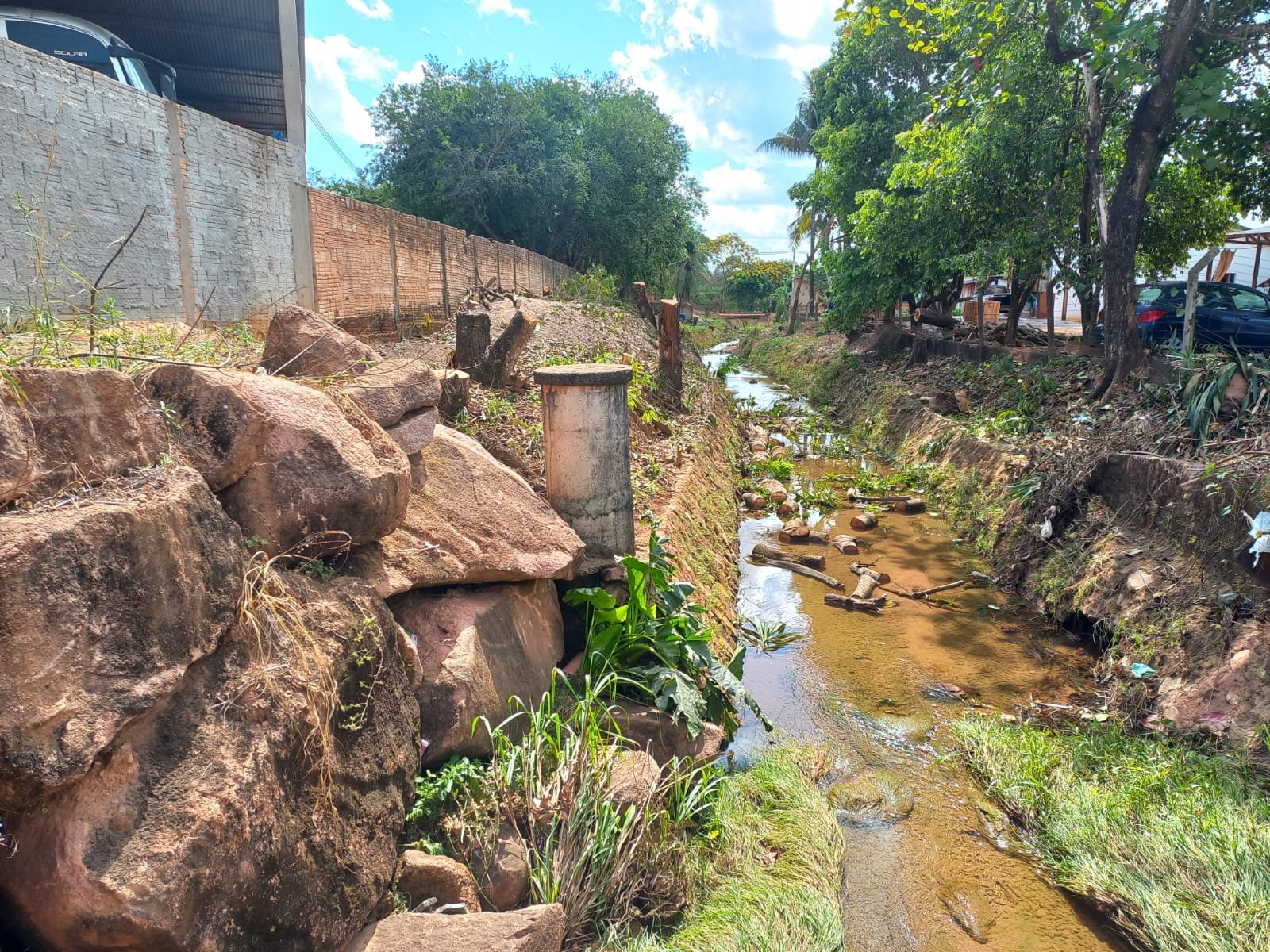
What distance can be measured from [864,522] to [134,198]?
328 inches

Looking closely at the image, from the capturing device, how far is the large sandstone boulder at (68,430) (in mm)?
2104

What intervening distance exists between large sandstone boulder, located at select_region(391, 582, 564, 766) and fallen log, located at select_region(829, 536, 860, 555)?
5.59 m

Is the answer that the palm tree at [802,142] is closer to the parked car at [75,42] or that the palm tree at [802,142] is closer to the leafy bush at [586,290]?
the leafy bush at [586,290]

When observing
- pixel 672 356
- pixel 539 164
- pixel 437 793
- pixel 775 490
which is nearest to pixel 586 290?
pixel 539 164

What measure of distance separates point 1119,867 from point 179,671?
4.45m

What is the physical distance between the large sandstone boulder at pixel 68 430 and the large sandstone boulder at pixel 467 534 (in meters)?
1.04

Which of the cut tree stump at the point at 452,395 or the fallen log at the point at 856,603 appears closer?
the cut tree stump at the point at 452,395

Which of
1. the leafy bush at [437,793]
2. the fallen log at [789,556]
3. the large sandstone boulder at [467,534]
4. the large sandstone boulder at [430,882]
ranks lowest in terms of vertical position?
the fallen log at [789,556]

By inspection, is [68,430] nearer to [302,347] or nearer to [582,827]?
[302,347]

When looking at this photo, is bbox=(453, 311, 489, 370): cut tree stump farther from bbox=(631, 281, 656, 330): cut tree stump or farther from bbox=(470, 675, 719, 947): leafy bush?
bbox=(631, 281, 656, 330): cut tree stump

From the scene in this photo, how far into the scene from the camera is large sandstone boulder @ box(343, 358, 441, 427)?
3.65 m

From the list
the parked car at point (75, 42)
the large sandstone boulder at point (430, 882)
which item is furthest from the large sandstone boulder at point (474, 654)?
the parked car at point (75, 42)

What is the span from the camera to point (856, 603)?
761cm

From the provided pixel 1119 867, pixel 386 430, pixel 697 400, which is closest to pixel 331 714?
pixel 386 430
